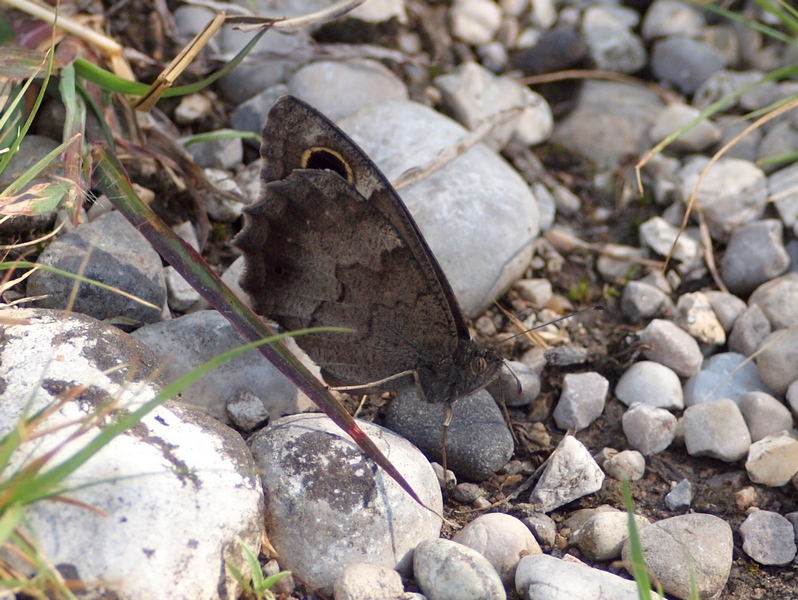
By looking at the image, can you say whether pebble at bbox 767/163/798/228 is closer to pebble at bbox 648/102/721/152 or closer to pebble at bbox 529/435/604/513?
pebble at bbox 648/102/721/152

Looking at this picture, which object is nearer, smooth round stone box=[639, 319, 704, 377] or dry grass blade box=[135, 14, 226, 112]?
dry grass blade box=[135, 14, 226, 112]

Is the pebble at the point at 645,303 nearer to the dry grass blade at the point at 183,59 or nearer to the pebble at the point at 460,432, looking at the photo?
the pebble at the point at 460,432

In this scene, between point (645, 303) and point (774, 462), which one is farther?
point (645, 303)

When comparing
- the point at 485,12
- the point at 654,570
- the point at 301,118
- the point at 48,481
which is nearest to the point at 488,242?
the point at 301,118

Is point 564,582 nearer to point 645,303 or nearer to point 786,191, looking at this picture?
point 645,303

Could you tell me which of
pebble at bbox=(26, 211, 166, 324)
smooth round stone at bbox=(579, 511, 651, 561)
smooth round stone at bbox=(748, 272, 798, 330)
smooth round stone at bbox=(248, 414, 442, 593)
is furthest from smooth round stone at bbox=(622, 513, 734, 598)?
pebble at bbox=(26, 211, 166, 324)

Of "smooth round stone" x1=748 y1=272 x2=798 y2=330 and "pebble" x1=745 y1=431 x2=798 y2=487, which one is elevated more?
"smooth round stone" x1=748 y1=272 x2=798 y2=330

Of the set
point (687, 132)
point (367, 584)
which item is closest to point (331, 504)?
point (367, 584)
